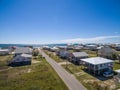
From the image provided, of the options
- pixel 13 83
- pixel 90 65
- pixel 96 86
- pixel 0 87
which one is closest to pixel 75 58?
pixel 90 65

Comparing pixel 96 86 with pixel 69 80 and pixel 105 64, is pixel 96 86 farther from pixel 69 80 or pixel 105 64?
pixel 105 64

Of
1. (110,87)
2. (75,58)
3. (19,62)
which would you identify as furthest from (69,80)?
(19,62)

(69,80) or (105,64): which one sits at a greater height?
(105,64)

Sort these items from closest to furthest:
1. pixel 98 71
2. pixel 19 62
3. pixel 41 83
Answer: pixel 41 83 < pixel 98 71 < pixel 19 62

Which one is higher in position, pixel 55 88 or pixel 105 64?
pixel 105 64

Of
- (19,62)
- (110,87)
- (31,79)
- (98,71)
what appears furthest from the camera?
(19,62)

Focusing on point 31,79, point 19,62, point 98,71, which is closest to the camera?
point 31,79

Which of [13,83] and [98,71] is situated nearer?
[13,83]

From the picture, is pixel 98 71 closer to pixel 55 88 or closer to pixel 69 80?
pixel 69 80

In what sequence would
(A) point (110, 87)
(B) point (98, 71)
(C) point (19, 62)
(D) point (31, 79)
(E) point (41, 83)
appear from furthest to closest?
(C) point (19, 62) → (B) point (98, 71) → (D) point (31, 79) → (E) point (41, 83) → (A) point (110, 87)
